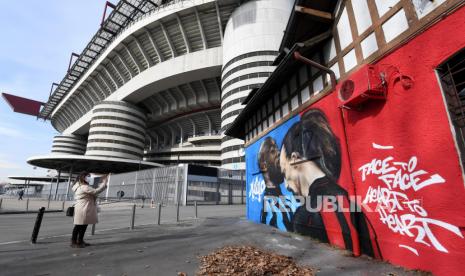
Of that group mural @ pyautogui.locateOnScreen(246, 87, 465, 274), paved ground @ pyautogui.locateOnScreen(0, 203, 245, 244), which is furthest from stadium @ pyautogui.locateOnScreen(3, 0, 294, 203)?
mural @ pyautogui.locateOnScreen(246, 87, 465, 274)

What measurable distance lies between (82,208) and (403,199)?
707cm

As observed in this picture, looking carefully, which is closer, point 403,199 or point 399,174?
point 403,199

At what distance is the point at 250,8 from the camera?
48125 millimetres

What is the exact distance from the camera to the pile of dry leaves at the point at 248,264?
153 inches

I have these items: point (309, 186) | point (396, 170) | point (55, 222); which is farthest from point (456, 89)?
point (55, 222)

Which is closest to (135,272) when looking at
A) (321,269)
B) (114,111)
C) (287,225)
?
(321,269)

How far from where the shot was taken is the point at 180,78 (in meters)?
54.6

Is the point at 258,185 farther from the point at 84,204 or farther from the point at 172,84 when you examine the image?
the point at 172,84

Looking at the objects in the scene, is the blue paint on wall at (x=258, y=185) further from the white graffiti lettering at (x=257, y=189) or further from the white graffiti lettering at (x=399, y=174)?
the white graffiti lettering at (x=399, y=174)

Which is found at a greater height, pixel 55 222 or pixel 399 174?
pixel 399 174

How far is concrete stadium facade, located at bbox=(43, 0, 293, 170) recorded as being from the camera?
158 feet

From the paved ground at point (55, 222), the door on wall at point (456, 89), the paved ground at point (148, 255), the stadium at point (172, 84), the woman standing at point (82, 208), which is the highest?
the stadium at point (172, 84)

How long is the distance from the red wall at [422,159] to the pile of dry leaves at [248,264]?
1728 millimetres

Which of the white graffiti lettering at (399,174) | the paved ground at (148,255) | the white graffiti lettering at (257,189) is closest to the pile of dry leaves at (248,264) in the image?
the paved ground at (148,255)
